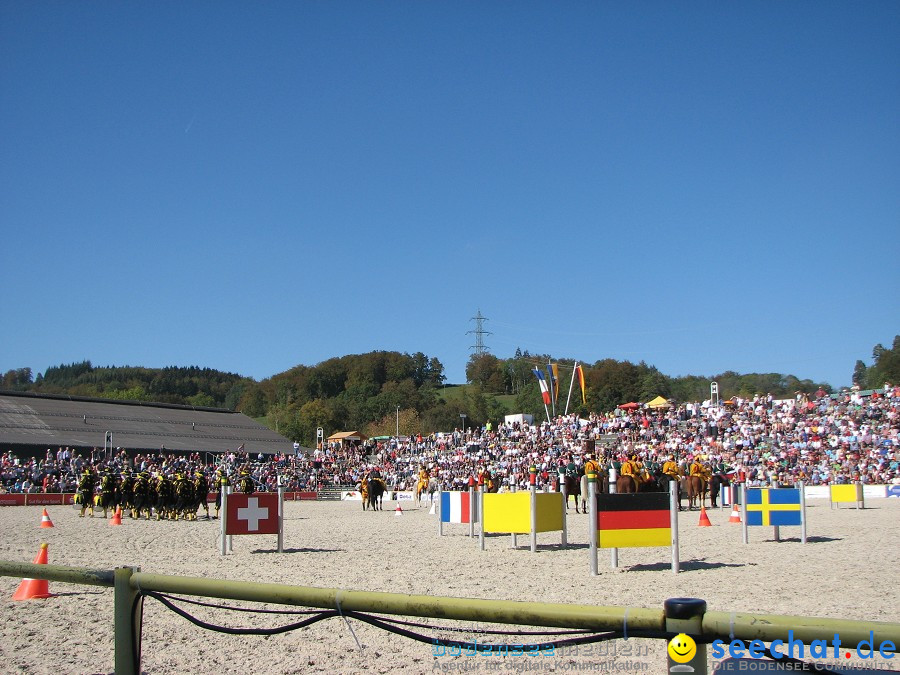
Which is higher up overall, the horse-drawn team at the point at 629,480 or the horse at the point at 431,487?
the horse-drawn team at the point at 629,480

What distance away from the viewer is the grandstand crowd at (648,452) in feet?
124

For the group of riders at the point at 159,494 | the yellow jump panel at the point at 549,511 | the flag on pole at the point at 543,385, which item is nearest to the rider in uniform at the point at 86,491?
the group of riders at the point at 159,494

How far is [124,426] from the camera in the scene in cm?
6694

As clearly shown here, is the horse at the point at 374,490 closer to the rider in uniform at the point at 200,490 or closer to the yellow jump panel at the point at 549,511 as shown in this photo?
the rider in uniform at the point at 200,490

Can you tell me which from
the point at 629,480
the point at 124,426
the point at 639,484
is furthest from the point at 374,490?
the point at 124,426

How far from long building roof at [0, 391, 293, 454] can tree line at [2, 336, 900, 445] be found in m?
29.6

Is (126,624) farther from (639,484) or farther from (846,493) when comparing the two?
(846,493)

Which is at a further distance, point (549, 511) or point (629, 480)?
point (629, 480)

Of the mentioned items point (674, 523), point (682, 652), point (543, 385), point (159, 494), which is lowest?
point (159, 494)

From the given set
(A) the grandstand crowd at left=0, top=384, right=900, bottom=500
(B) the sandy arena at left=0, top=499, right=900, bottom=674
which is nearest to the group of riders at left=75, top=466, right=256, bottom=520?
(A) the grandstand crowd at left=0, top=384, right=900, bottom=500

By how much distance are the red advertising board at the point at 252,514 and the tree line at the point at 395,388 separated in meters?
73.7

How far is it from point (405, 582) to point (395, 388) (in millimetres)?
129651

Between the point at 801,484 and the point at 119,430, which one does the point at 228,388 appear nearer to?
the point at 119,430

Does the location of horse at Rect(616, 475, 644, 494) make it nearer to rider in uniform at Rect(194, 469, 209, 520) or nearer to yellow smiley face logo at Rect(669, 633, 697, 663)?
rider in uniform at Rect(194, 469, 209, 520)
